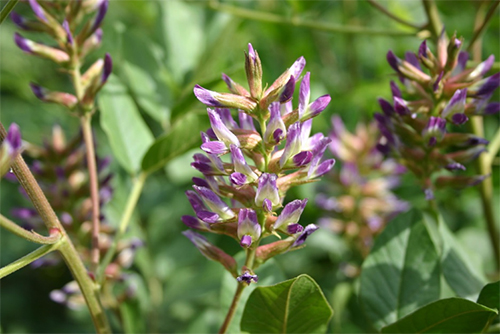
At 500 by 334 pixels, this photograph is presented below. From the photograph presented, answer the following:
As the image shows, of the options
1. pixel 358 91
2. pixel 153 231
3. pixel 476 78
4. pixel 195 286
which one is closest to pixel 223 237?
pixel 195 286

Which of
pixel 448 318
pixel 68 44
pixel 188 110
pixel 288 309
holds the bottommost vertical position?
pixel 448 318

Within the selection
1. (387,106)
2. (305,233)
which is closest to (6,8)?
(305,233)

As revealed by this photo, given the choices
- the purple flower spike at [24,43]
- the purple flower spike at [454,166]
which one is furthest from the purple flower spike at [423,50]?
the purple flower spike at [24,43]

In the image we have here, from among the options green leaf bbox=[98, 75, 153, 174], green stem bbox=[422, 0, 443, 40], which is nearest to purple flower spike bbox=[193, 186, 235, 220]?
green leaf bbox=[98, 75, 153, 174]

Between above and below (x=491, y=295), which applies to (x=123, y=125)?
above

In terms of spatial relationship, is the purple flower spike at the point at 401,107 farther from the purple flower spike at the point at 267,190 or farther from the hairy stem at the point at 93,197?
the hairy stem at the point at 93,197

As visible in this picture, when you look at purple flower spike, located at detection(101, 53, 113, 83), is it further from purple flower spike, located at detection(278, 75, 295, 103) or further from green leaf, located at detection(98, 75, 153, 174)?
purple flower spike, located at detection(278, 75, 295, 103)

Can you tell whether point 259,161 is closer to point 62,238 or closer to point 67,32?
point 62,238

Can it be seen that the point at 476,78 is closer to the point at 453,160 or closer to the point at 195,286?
the point at 453,160
